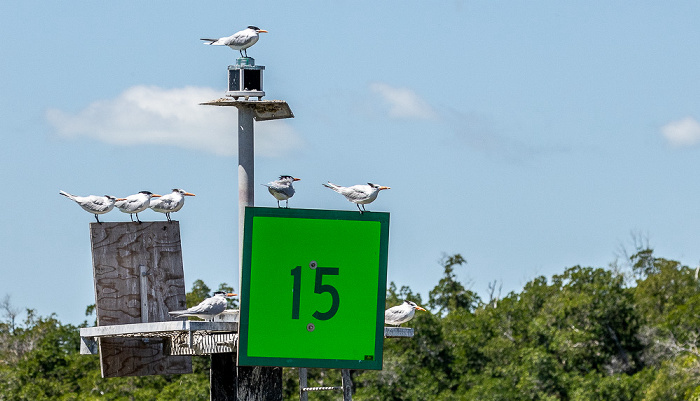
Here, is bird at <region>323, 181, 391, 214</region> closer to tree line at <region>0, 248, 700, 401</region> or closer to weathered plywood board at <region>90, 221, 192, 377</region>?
weathered plywood board at <region>90, 221, 192, 377</region>

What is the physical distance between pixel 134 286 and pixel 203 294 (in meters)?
31.0

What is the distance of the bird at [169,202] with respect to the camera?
1272 centimetres

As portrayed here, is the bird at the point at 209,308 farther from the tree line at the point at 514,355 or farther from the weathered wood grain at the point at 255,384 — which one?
the tree line at the point at 514,355

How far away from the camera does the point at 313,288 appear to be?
429 inches

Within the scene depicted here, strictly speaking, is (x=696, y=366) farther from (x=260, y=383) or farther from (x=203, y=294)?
(x=260, y=383)

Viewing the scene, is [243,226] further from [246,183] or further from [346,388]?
[346,388]

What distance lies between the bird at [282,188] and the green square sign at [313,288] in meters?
1.01

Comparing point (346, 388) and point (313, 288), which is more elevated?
point (313, 288)

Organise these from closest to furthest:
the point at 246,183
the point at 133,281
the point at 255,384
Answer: the point at 255,384, the point at 246,183, the point at 133,281

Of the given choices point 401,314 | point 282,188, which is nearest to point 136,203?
point 282,188

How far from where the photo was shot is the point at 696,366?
3644 cm

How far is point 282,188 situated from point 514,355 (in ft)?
102

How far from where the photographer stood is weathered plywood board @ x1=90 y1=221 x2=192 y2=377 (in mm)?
11742

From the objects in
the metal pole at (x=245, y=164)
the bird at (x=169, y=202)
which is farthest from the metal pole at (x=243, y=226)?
the bird at (x=169, y=202)
